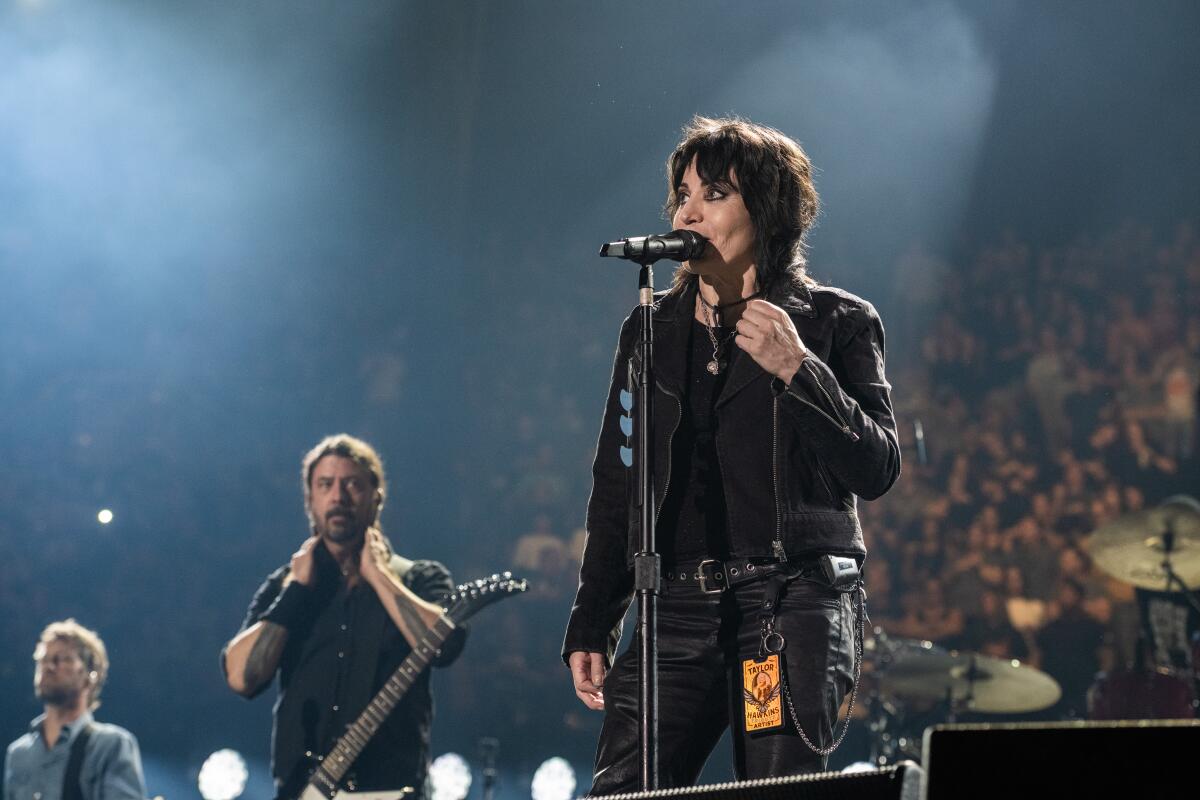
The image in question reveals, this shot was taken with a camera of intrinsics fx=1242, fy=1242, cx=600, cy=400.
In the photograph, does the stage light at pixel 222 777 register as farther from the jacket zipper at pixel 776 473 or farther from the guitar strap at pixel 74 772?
the jacket zipper at pixel 776 473

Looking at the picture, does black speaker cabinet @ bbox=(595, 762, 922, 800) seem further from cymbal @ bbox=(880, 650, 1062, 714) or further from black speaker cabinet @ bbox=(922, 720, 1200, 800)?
cymbal @ bbox=(880, 650, 1062, 714)

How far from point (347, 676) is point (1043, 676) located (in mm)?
2915

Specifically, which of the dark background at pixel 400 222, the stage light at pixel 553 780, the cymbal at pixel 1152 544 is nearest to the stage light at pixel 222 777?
Result: the dark background at pixel 400 222

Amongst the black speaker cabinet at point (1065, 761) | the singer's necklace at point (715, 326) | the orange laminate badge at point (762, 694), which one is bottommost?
the black speaker cabinet at point (1065, 761)

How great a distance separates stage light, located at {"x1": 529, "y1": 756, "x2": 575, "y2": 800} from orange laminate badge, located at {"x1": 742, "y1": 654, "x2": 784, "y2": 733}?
405cm

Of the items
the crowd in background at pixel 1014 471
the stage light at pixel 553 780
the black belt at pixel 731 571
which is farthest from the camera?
the crowd in background at pixel 1014 471

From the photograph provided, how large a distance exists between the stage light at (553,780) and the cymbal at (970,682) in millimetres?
1537

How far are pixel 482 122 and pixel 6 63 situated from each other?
2803 mm

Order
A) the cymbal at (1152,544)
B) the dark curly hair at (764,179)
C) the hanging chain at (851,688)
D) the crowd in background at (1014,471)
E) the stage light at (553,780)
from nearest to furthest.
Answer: the hanging chain at (851,688)
the dark curly hair at (764,179)
the cymbal at (1152,544)
the stage light at (553,780)
the crowd in background at (1014,471)

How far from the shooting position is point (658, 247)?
2.09 metres

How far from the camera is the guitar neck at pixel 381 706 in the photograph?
4.23 m

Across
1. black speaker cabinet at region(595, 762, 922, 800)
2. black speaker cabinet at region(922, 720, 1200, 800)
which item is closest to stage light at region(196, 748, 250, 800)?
black speaker cabinet at region(595, 762, 922, 800)

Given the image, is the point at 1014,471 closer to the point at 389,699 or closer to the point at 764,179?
the point at 389,699

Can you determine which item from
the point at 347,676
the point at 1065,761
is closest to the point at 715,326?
the point at 1065,761
